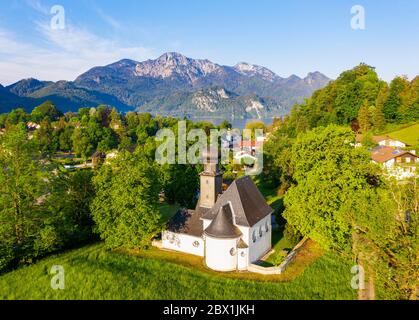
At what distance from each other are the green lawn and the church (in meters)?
1.47

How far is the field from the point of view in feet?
212

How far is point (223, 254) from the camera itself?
85.1ft

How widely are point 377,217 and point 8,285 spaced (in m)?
25.8

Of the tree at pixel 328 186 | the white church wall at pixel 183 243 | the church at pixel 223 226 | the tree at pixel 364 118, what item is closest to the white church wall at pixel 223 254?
the church at pixel 223 226

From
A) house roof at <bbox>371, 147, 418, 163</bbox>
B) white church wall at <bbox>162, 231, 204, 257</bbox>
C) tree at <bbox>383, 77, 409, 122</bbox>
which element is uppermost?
tree at <bbox>383, 77, 409, 122</bbox>

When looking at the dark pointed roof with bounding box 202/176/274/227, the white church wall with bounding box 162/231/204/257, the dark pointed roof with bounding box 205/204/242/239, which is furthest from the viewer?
the white church wall with bounding box 162/231/204/257

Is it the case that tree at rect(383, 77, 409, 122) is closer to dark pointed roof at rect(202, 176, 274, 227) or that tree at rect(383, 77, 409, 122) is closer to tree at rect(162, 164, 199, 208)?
tree at rect(162, 164, 199, 208)

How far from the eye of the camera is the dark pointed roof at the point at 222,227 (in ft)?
84.7

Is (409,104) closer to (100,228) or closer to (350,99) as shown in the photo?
(350,99)

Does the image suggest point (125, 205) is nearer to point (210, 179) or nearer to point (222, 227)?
point (210, 179)

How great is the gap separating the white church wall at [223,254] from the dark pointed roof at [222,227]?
417 mm

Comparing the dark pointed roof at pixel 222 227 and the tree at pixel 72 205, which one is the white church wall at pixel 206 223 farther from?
the tree at pixel 72 205

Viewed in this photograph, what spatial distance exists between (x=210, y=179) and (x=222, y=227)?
5.15 meters

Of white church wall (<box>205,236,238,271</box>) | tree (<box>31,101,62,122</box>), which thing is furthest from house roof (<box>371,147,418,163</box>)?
tree (<box>31,101,62,122</box>)
